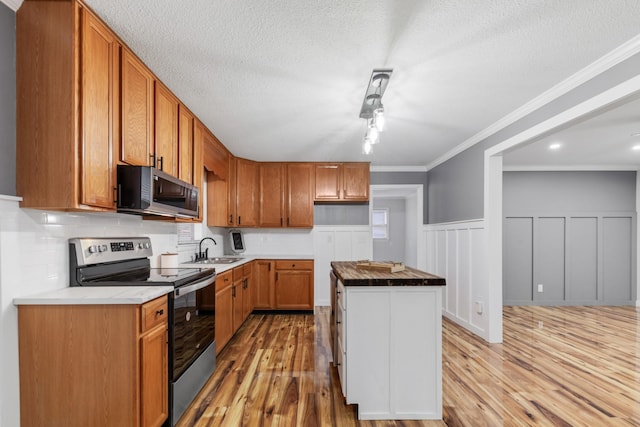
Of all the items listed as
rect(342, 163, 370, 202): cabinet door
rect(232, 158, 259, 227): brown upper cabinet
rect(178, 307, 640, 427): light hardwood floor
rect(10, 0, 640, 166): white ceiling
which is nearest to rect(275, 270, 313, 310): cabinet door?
rect(178, 307, 640, 427): light hardwood floor

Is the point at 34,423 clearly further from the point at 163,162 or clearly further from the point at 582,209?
the point at 582,209

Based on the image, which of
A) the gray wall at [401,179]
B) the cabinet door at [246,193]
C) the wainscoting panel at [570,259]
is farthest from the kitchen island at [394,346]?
the wainscoting panel at [570,259]

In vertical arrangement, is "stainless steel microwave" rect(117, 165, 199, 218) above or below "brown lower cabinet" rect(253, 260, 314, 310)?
above

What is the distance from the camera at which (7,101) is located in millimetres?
1561

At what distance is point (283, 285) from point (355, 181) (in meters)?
1.97

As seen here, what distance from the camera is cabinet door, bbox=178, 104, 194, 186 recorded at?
2719 millimetres

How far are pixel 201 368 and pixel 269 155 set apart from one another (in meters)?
2.96

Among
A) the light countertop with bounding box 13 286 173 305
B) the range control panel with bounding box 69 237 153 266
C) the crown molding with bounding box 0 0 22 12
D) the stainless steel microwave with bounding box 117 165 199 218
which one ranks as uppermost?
the crown molding with bounding box 0 0 22 12

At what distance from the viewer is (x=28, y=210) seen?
5.44ft

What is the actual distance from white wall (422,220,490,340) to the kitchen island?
1807 mm

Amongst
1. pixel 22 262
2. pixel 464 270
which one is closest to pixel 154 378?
pixel 22 262

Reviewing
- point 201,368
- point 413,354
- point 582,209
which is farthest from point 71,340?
point 582,209

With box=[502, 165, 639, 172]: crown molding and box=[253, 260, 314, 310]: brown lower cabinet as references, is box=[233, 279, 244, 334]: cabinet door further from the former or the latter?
box=[502, 165, 639, 172]: crown molding

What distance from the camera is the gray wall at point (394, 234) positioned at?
835 cm
